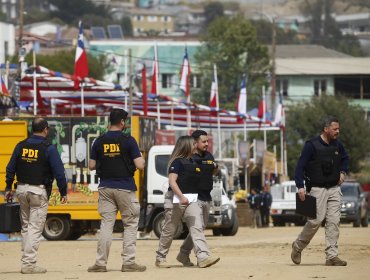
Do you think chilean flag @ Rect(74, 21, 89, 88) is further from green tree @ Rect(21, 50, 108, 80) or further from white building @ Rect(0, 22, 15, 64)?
green tree @ Rect(21, 50, 108, 80)

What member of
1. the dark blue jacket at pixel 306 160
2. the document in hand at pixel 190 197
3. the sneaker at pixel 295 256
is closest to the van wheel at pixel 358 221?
the sneaker at pixel 295 256

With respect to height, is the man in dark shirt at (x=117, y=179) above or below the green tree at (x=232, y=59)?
below

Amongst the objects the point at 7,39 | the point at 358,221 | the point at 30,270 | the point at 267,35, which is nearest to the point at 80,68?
the point at 358,221

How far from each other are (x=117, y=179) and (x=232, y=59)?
98.1 metres

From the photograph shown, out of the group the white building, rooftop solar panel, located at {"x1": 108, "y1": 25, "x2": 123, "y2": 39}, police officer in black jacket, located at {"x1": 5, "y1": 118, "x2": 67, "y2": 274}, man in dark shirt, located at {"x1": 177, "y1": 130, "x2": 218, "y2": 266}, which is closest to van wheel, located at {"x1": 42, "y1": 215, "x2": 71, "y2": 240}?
man in dark shirt, located at {"x1": 177, "y1": 130, "x2": 218, "y2": 266}

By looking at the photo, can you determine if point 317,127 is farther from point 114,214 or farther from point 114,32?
point 114,214

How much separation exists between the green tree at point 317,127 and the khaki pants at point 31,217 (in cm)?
6779

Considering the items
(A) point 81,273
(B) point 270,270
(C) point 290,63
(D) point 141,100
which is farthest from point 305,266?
(C) point 290,63

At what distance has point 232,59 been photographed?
4550 inches

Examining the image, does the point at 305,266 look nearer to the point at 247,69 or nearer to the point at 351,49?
the point at 247,69

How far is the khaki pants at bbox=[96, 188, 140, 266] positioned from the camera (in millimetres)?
17828

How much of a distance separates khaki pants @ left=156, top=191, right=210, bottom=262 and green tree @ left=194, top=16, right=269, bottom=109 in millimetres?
90834

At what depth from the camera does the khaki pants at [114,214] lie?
58.5 feet

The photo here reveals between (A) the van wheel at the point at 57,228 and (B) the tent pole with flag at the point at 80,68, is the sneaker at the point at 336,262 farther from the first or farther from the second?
(B) the tent pole with flag at the point at 80,68
